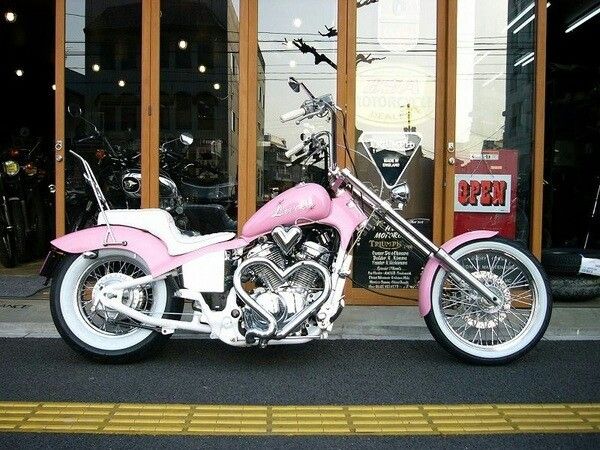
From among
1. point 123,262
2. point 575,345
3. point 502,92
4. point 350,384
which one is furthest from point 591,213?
point 123,262

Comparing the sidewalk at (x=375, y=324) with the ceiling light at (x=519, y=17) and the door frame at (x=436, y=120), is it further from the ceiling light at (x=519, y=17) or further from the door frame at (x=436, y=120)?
the ceiling light at (x=519, y=17)

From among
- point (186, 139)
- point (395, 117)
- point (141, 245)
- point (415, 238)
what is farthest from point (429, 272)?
point (186, 139)

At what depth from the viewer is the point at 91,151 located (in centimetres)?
631

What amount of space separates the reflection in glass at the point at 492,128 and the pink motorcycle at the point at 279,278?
1881 mm

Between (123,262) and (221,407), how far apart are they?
1.24 metres

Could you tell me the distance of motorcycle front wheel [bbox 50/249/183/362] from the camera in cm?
423

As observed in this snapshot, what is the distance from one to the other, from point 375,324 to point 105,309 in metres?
2.07

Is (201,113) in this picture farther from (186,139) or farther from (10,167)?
(10,167)

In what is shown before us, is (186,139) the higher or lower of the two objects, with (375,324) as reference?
higher

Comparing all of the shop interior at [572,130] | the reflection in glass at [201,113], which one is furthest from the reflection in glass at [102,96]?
the shop interior at [572,130]

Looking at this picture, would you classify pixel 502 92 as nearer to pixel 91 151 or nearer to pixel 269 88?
pixel 269 88

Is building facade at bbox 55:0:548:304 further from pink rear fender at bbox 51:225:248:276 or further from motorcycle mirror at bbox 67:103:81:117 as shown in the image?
pink rear fender at bbox 51:225:248:276

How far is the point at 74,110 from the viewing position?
6.23 meters

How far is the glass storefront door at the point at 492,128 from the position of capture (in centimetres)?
621
